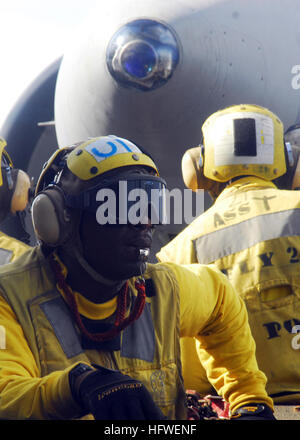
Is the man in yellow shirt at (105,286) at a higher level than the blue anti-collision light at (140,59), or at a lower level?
lower

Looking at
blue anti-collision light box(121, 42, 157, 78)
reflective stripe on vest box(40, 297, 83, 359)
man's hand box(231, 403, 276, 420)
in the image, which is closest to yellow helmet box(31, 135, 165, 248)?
reflective stripe on vest box(40, 297, 83, 359)

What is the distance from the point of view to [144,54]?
429 cm

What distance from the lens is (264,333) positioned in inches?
126

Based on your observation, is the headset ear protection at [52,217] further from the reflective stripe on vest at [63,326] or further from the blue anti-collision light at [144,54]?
the blue anti-collision light at [144,54]

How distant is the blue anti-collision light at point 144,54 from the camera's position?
14.1 feet

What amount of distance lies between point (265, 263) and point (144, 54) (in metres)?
1.71

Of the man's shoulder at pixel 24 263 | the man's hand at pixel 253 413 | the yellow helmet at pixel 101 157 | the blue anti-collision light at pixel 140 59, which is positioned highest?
the blue anti-collision light at pixel 140 59

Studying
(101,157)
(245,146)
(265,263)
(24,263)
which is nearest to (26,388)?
(24,263)

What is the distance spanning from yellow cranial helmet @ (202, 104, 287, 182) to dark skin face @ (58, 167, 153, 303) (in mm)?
1491

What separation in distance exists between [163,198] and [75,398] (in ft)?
2.97

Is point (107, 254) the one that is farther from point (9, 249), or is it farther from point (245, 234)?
point (9, 249)

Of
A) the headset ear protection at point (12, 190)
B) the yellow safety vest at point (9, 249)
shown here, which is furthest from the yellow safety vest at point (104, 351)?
the headset ear protection at point (12, 190)

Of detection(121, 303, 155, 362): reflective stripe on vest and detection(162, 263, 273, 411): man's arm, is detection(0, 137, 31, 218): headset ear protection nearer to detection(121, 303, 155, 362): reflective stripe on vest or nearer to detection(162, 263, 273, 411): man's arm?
detection(162, 263, 273, 411): man's arm

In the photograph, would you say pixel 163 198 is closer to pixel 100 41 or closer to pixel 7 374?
pixel 7 374
